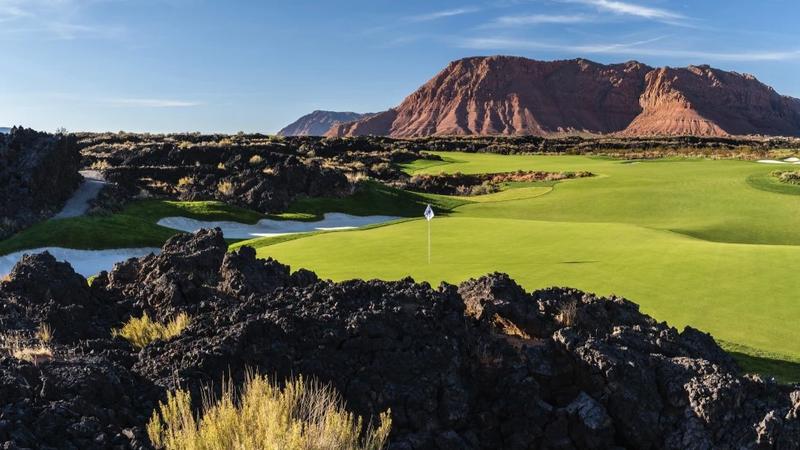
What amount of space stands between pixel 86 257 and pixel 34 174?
10054 millimetres

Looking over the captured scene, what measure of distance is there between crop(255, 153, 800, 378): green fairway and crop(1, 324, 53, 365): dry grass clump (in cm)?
534

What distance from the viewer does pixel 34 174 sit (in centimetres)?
2717

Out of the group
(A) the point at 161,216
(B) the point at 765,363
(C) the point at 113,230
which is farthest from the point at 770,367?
(A) the point at 161,216

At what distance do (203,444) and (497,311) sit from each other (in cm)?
397

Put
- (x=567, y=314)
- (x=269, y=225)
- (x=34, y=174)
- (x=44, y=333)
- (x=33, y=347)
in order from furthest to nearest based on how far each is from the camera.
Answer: (x=34, y=174) < (x=269, y=225) < (x=567, y=314) < (x=44, y=333) < (x=33, y=347)

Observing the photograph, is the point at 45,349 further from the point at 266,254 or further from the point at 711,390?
the point at 266,254

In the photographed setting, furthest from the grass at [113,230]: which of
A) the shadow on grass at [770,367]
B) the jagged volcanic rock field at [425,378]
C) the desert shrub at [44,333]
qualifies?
the shadow on grass at [770,367]

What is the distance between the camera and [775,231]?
1958cm

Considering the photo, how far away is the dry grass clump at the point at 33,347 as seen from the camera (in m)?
5.07

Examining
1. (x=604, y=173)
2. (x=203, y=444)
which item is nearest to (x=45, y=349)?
(x=203, y=444)

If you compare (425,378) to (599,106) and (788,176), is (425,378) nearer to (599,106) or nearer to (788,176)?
(788,176)

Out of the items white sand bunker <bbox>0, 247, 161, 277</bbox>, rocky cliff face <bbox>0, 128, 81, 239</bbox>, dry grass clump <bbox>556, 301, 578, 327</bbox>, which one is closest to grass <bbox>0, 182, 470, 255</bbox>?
white sand bunker <bbox>0, 247, 161, 277</bbox>

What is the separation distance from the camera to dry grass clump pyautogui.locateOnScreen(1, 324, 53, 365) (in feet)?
16.6

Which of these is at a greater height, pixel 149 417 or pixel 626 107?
pixel 626 107
